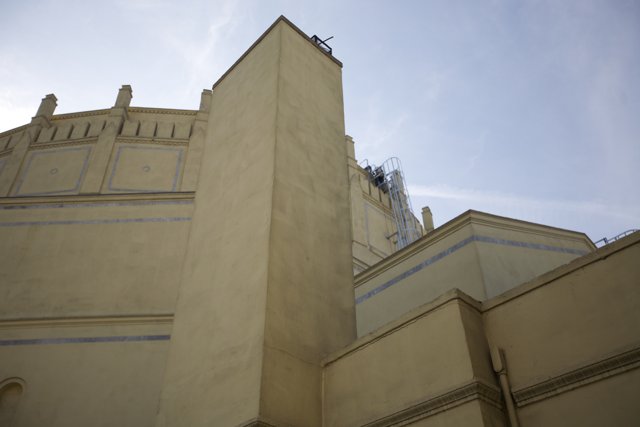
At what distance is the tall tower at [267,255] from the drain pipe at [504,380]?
1468 mm

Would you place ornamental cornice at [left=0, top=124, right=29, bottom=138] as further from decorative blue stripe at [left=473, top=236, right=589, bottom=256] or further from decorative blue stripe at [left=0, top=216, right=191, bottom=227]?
decorative blue stripe at [left=473, top=236, right=589, bottom=256]

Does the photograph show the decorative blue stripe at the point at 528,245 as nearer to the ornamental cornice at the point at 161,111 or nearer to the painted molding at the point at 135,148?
the painted molding at the point at 135,148

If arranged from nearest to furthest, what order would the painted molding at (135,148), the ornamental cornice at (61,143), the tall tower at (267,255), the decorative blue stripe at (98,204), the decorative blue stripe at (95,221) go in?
1. the tall tower at (267,255)
2. the decorative blue stripe at (95,221)
3. the decorative blue stripe at (98,204)
4. the painted molding at (135,148)
5. the ornamental cornice at (61,143)

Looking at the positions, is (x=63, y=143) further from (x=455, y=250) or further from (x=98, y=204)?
(x=455, y=250)

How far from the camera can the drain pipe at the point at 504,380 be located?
12.4 ft

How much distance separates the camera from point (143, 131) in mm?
18297

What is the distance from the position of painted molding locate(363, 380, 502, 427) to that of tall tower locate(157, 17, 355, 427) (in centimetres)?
81

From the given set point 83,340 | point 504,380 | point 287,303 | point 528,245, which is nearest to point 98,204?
point 83,340

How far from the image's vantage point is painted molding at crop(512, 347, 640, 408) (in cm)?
344

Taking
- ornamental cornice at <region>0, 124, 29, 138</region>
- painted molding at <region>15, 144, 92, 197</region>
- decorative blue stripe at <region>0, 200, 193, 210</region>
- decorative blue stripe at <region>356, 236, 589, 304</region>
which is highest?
ornamental cornice at <region>0, 124, 29, 138</region>

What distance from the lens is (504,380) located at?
154 inches

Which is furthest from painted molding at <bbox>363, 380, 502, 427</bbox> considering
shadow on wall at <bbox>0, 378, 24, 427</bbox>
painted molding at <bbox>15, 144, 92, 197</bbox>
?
painted molding at <bbox>15, 144, 92, 197</bbox>

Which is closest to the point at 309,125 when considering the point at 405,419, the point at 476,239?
the point at 476,239

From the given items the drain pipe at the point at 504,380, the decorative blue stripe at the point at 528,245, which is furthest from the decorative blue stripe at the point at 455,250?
the drain pipe at the point at 504,380
